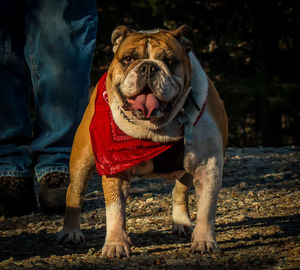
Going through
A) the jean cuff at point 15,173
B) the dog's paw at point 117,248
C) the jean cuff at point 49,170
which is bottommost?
the dog's paw at point 117,248

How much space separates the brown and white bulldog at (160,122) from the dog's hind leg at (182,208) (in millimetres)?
564

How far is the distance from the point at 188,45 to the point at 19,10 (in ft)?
5.66

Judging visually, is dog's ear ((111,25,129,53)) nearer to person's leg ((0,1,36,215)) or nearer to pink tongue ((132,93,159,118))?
pink tongue ((132,93,159,118))

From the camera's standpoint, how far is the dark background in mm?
11031

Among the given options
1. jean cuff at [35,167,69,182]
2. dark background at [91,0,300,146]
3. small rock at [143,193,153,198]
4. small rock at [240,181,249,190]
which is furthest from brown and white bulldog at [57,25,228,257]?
dark background at [91,0,300,146]

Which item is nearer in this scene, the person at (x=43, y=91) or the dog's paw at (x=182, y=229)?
the dog's paw at (x=182, y=229)

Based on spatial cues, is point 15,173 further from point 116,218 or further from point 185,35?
point 185,35

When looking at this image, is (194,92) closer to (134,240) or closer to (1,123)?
(134,240)

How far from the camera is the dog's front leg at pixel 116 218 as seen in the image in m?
2.70

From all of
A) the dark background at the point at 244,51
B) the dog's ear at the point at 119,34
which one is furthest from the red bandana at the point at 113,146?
the dark background at the point at 244,51

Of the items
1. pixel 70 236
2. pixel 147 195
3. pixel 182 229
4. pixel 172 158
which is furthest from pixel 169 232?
pixel 147 195

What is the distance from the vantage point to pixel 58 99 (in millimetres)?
3955

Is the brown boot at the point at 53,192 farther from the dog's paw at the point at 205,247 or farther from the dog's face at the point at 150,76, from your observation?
the dog's paw at the point at 205,247

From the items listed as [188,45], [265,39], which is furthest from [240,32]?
[188,45]
